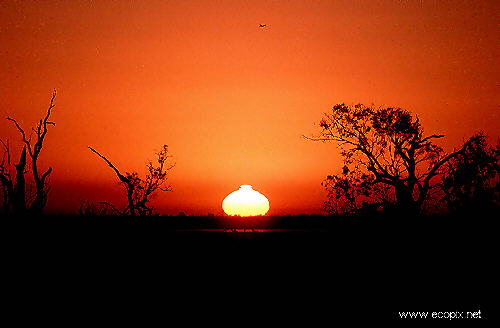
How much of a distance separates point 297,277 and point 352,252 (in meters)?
1.27

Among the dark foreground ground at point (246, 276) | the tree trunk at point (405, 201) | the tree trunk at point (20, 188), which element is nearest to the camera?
the dark foreground ground at point (246, 276)

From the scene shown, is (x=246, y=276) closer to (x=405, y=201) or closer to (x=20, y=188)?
(x=20, y=188)

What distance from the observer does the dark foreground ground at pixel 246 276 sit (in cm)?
841

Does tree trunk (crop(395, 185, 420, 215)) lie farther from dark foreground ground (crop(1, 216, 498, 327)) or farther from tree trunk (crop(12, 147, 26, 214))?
tree trunk (crop(12, 147, 26, 214))

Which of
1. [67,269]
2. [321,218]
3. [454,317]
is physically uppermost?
[321,218]

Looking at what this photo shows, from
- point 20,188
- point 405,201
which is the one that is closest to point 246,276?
point 20,188

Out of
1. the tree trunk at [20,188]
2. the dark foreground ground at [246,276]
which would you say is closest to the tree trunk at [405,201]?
the dark foreground ground at [246,276]

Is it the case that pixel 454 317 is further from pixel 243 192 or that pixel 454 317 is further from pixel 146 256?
pixel 243 192

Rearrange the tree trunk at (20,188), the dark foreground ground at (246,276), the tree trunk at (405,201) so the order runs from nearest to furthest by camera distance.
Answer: the dark foreground ground at (246,276)
the tree trunk at (20,188)
the tree trunk at (405,201)

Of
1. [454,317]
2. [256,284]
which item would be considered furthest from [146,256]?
[454,317]

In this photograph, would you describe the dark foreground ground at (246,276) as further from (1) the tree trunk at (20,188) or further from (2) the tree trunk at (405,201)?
(2) the tree trunk at (405,201)

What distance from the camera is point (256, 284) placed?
923cm

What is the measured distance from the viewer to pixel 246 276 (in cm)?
943

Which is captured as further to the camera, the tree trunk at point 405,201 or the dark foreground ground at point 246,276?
the tree trunk at point 405,201
